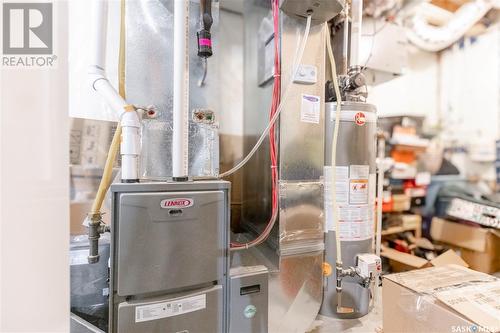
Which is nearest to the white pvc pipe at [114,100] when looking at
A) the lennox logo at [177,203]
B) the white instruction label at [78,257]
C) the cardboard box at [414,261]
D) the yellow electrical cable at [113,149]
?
the yellow electrical cable at [113,149]

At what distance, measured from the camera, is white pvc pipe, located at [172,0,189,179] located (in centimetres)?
92

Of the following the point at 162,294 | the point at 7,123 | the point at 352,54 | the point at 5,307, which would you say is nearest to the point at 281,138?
the point at 352,54

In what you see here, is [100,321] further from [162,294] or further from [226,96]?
[226,96]

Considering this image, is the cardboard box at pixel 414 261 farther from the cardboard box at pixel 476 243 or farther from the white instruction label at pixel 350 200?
the white instruction label at pixel 350 200

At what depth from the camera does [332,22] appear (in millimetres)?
1486

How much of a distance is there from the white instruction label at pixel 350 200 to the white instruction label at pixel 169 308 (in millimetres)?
779

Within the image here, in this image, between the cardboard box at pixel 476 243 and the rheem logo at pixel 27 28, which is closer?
the rheem logo at pixel 27 28

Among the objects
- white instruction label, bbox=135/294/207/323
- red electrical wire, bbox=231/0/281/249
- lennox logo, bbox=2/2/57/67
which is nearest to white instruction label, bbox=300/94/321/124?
red electrical wire, bbox=231/0/281/249

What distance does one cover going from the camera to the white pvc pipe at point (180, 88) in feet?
3.03

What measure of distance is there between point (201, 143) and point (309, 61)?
71 centimetres

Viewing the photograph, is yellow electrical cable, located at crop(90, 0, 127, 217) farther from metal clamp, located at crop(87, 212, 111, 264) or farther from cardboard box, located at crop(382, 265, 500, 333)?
cardboard box, located at crop(382, 265, 500, 333)

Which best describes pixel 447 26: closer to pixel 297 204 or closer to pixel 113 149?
pixel 297 204

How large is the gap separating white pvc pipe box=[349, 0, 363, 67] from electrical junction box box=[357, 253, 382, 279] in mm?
1101

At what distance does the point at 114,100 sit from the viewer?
89cm
